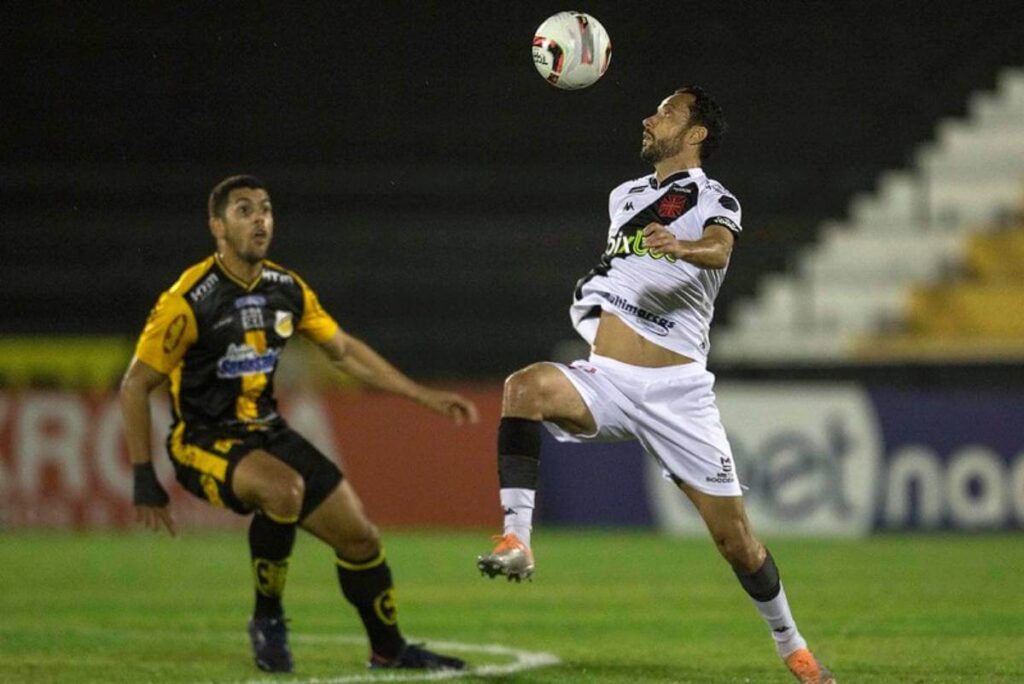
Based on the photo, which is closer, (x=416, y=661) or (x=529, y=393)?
(x=529, y=393)

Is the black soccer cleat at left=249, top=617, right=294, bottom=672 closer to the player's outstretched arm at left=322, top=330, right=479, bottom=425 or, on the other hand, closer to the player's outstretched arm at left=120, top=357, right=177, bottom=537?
the player's outstretched arm at left=120, top=357, right=177, bottom=537

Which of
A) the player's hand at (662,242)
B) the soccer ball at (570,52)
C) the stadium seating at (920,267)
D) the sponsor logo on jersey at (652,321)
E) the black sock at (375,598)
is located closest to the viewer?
the player's hand at (662,242)

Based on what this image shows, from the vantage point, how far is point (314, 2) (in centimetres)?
2758

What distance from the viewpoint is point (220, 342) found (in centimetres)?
817

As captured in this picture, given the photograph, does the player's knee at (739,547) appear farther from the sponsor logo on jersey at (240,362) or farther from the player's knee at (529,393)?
the sponsor logo on jersey at (240,362)

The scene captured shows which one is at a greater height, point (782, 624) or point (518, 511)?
point (518, 511)

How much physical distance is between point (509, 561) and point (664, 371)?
1.15 m

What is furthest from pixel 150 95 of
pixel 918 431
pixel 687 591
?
pixel 687 591

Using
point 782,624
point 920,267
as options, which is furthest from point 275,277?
point 920,267

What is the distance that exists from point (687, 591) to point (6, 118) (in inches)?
643

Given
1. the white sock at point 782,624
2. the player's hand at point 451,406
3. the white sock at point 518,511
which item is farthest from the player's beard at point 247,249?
the white sock at point 782,624

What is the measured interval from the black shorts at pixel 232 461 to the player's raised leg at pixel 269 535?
52 mm

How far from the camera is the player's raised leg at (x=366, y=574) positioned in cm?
806

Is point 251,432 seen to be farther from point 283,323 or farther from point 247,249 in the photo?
point 247,249
